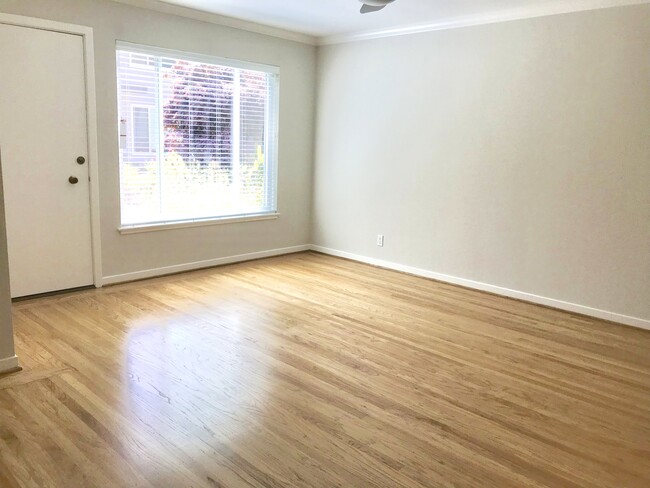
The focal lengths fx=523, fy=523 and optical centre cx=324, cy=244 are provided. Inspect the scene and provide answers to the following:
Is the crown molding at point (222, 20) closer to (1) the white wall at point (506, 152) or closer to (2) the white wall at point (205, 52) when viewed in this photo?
(2) the white wall at point (205, 52)

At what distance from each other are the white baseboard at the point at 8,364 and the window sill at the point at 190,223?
190 centimetres

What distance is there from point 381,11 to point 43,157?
3.18 m

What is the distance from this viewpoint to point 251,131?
19.1 ft

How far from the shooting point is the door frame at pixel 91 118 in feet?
13.5

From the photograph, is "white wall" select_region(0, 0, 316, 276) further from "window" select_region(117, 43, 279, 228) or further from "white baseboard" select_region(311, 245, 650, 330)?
"white baseboard" select_region(311, 245, 650, 330)

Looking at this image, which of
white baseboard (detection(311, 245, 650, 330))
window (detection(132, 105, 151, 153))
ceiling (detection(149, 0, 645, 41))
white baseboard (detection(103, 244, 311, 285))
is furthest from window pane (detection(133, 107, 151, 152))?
white baseboard (detection(311, 245, 650, 330))

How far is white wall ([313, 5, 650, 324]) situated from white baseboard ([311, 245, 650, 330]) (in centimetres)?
5

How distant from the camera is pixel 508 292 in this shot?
4867mm

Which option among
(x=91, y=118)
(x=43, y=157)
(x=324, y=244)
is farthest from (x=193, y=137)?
(x=324, y=244)

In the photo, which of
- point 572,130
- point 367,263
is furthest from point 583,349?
point 367,263

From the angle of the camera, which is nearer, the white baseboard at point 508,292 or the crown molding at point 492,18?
the crown molding at point 492,18

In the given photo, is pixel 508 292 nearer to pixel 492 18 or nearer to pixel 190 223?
pixel 492 18

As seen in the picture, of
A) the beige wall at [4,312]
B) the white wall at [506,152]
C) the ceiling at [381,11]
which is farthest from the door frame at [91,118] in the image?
the white wall at [506,152]

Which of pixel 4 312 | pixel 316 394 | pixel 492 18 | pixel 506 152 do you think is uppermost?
pixel 492 18
